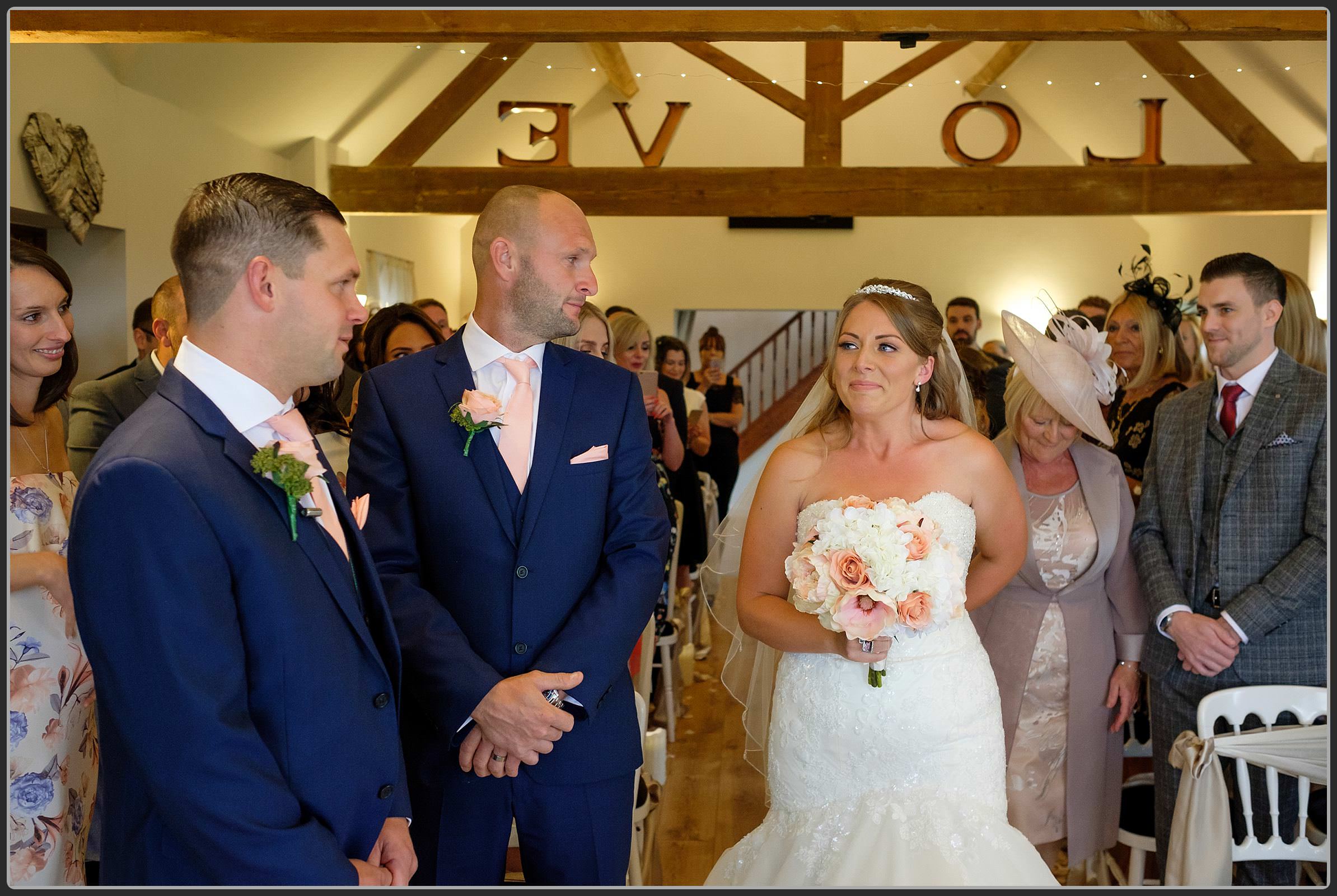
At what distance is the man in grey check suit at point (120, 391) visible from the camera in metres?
3.15

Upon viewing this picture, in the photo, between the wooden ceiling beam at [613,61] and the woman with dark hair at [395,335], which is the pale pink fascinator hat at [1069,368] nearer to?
the woman with dark hair at [395,335]

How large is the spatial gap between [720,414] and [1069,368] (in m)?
5.70

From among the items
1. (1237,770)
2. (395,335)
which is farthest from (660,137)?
(1237,770)

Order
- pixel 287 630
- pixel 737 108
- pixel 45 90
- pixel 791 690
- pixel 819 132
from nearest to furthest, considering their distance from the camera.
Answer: pixel 287 630, pixel 791 690, pixel 45 90, pixel 819 132, pixel 737 108

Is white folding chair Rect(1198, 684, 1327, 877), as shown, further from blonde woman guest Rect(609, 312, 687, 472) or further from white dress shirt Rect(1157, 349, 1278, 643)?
blonde woman guest Rect(609, 312, 687, 472)

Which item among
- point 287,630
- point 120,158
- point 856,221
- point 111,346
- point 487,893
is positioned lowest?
point 487,893

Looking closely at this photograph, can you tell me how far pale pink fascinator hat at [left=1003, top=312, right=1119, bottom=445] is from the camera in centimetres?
326

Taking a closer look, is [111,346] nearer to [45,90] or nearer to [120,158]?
[120,158]

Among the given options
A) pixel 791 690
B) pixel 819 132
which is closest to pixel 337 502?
pixel 791 690

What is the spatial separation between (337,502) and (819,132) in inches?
316

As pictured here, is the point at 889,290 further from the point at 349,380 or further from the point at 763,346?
the point at 763,346

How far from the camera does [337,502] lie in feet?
5.84

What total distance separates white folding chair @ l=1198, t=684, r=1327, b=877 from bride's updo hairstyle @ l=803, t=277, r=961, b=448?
95 cm

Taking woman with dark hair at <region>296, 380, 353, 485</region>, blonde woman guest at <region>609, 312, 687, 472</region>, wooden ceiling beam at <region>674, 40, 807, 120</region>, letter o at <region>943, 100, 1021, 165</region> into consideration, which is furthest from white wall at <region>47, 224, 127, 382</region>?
letter o at <region>943, 100, 1021, 165</region>
